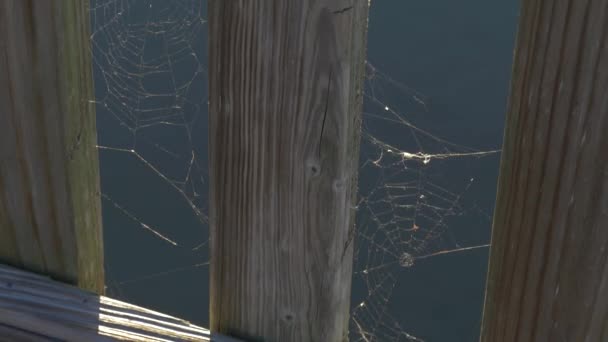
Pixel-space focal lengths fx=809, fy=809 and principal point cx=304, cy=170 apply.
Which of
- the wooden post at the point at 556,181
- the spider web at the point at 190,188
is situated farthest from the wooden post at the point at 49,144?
the spider web at the point at 190,188

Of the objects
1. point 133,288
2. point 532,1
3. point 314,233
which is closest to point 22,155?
point 314,233

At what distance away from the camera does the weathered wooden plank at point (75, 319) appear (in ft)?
3.45

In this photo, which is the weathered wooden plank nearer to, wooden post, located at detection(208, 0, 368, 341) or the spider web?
wooden post, located at detection(208, 0, 368, 341)

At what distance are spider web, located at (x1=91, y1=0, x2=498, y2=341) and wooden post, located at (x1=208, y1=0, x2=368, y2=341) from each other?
3545mm

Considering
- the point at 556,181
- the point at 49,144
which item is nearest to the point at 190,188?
the point at 49,144

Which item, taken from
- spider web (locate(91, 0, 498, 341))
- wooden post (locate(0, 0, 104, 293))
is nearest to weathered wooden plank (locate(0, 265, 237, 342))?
wooden post (locate(0, 0, 104, 293))

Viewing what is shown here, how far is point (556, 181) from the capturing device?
803mm

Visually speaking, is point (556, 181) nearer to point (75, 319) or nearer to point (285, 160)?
point (285, 160)

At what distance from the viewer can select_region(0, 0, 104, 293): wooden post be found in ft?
3.48

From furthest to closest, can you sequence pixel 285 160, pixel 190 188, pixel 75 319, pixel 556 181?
pixel 190 188, pixel 75 319, pixel 285 160, pixel 556 181

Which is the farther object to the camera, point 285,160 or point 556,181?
point 285,160

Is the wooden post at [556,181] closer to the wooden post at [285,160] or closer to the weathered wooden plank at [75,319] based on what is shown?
the wooden post at [285,160]

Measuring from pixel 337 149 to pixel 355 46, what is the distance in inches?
4.7

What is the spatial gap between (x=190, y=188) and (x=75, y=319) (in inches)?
186
